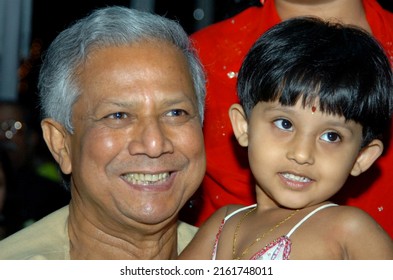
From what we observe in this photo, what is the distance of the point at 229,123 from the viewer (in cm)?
302

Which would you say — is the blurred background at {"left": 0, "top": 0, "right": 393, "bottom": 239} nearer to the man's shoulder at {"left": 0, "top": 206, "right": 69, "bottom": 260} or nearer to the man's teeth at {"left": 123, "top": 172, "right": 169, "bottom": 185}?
the man's shoulder at {"left": 0, "top": 206, "right": 69, "bottom": 260}

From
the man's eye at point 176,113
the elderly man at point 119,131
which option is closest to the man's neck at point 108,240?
the elderly man at point 119,131

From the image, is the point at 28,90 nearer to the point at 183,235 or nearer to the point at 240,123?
the point at 183,235

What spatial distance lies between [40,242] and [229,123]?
0.83 meters

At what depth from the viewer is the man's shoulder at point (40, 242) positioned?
258 cm

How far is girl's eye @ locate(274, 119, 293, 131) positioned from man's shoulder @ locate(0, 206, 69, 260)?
0.80 m

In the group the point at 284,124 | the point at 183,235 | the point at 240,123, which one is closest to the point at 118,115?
the point at 240,123

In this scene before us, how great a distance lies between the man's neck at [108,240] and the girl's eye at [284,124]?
0.56m

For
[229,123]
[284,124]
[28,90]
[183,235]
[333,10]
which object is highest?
[333,10]

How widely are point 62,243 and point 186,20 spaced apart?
5.07 metres

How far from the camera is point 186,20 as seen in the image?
7516 mm

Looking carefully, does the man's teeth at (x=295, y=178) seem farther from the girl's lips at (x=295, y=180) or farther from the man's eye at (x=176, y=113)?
the man's eye at (x=176, y=113)
